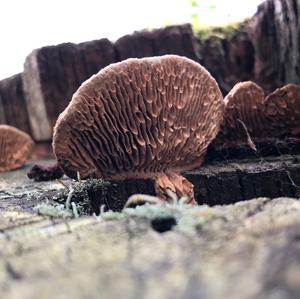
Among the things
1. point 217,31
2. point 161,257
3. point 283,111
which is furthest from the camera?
point 217,31

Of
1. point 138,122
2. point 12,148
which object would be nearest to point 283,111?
point 138,122

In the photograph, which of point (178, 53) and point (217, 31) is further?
point (217, 31)

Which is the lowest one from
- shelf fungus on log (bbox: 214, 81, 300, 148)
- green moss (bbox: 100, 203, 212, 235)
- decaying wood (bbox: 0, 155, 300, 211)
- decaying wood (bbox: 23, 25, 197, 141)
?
decaying wood (bbox: 0, 155, 300, 211)

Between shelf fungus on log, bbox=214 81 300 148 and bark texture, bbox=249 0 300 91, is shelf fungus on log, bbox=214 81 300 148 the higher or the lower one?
the lower one

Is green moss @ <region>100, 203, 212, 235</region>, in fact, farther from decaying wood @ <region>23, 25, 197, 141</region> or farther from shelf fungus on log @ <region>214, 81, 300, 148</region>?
decaying wood @ <region>23, 25, 197, 141</region>

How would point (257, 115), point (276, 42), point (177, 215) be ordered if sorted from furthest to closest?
point (276, 42)
point (257, 115)
point (177, 215)

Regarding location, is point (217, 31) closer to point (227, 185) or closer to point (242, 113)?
point (242, 113)

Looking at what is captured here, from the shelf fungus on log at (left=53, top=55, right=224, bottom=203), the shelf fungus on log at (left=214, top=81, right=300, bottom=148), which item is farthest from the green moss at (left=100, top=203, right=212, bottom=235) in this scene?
the shelf fungus on log at (left=214, top=81, right=300, bottom=148)

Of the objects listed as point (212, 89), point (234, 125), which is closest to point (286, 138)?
point (234, 125)
